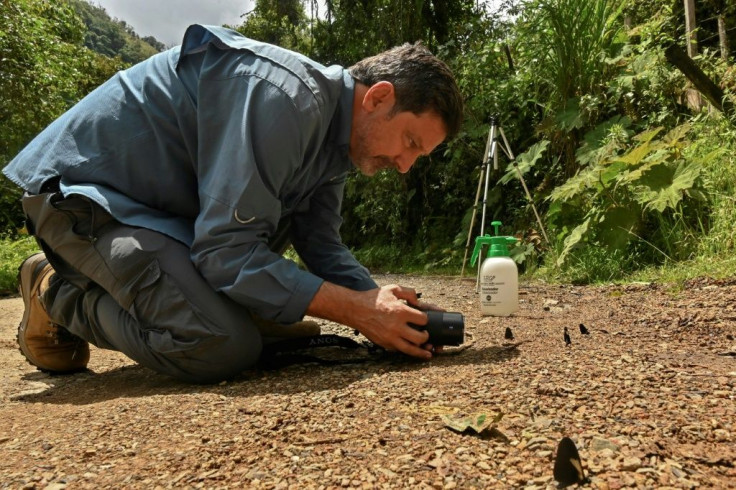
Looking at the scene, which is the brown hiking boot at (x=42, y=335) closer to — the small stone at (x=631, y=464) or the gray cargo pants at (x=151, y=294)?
the gray cargo pants at (x=151, y=294)

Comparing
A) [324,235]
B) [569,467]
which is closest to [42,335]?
[324,235]

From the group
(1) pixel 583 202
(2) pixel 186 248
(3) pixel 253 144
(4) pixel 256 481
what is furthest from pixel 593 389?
(1) pixel 583 202

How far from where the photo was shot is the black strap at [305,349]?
7.42ft

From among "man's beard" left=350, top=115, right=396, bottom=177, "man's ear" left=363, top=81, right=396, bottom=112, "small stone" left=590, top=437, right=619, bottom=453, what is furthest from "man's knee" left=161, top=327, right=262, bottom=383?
"small stone" left=590, top=437, right=619, bottom=453

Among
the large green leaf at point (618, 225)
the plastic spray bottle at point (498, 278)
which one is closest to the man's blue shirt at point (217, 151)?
the plastic spray bottle at point (498, 278)

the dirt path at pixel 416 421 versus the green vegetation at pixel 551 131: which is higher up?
the green vegetation at pixel 551 131

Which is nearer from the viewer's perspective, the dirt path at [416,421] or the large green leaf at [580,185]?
the dirt path at [416,421]

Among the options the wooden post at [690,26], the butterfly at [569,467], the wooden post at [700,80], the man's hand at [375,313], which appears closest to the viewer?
the butterfly at [569,467]

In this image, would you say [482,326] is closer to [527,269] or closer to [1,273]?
[527,269]

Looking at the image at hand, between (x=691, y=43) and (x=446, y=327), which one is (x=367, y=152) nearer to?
(x=446, y=327)

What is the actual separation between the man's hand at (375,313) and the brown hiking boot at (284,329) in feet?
1.75

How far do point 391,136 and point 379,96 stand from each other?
5.7 inches

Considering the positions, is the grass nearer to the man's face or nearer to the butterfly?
the man's face

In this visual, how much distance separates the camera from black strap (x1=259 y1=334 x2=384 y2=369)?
226cm
